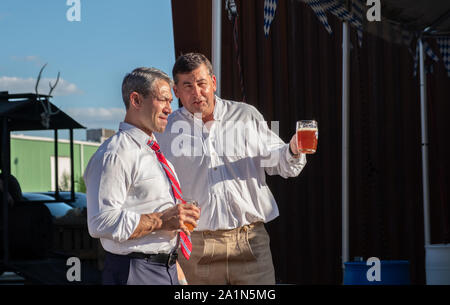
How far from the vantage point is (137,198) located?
2.25 meters

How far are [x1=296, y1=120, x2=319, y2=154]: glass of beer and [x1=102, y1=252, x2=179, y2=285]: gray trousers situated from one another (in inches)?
40.8

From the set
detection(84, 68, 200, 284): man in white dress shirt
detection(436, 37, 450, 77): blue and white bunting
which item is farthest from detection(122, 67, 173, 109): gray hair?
detection(436, 37, 450, 77): blue and white bunting

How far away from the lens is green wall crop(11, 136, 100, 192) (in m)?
36.9

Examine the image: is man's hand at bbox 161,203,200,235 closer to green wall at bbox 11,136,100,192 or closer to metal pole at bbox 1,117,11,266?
metal pole at bbox 1,117,11,266

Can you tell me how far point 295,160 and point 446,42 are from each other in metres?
3.49

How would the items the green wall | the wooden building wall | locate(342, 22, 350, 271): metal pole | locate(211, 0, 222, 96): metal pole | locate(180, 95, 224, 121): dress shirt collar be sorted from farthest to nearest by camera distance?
the green wall
the wooden building wall
locate(342, 22, 350, 271): metal pole
locate(211, 0, 222, 96): metal pole
locate(180, 95, 224, 121): dress shirt collar

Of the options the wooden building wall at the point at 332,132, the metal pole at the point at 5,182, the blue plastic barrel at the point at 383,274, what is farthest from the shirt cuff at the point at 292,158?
the metal pole at the point at 5,182

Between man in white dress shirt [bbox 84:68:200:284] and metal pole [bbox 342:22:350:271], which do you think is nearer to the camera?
man in white dress shirt [bbox 84:68:200:284]

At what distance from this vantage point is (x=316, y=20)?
634cm

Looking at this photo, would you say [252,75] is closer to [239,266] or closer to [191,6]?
[191,6]

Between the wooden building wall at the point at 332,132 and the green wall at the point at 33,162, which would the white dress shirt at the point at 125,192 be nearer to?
the wooden building wall at the point at 332,132

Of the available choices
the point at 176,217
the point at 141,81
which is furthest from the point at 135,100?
the point at 176,217

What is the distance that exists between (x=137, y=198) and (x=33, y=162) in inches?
1487
